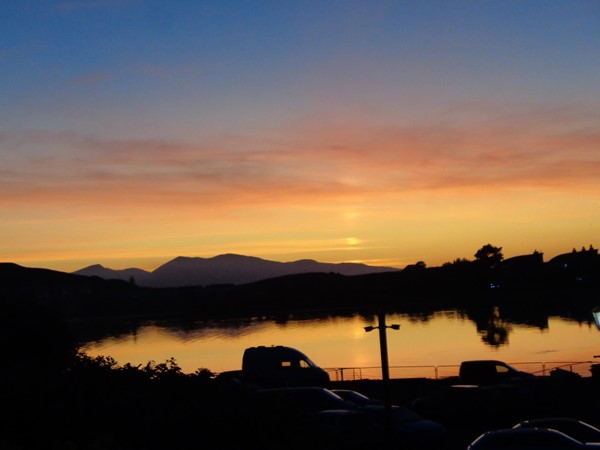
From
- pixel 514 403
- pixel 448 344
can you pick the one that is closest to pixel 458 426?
pixel 514 403

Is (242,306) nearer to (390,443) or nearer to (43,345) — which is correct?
(43,345)

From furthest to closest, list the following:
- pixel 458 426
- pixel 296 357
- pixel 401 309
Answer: pixel 401 309
pixel 296 357
pixel 458 426

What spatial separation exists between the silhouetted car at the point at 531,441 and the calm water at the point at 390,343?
105ft

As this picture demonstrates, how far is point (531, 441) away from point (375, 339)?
79.8m

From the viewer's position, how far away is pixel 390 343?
88312 mm

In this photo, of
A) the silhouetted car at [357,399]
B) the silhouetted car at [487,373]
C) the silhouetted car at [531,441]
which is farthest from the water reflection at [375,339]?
the silhouetted car at [531,441]

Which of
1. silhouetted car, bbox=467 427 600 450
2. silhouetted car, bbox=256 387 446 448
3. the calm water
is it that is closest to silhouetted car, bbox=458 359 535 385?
silhouetted car, bbox=256 387 446 448

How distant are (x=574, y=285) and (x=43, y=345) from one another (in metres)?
151

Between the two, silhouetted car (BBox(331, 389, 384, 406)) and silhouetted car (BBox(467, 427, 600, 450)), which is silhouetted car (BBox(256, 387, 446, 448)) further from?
silhouetted car (BBox(467, 427, 600, 450))

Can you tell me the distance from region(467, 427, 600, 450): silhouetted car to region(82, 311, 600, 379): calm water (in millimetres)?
32141

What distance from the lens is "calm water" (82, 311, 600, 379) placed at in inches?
2721

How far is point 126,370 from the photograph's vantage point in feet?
77.2

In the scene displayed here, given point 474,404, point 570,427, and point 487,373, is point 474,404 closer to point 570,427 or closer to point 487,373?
point 487,373

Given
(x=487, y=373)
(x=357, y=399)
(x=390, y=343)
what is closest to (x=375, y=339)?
(x=390, y=343)
